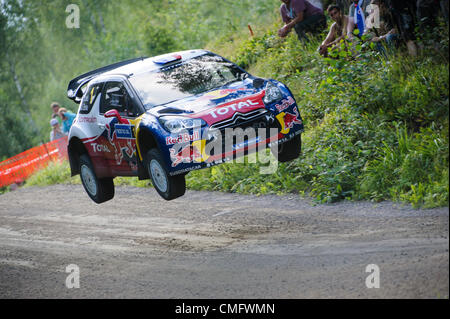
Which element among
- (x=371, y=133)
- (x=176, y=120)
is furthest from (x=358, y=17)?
(x=176, y=120)

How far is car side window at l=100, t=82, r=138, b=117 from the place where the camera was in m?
7.21

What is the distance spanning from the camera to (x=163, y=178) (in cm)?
653

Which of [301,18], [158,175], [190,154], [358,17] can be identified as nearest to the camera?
[190,154]

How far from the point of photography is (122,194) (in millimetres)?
12133

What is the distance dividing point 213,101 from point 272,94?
2.39ft

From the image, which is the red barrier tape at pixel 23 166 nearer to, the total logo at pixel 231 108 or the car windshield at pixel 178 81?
the car windshield at pixel 178 81

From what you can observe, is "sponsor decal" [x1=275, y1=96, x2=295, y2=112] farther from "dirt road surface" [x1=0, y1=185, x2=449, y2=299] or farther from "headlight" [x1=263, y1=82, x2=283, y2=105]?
"dirt road surface" [x1=0, y1=185, x2=449, y2=299]

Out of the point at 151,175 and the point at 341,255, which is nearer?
the point at 341,255

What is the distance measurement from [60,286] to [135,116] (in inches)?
87.6

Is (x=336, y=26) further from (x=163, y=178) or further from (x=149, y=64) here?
(x=163, y=178)

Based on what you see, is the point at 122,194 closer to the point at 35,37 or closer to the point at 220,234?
the point at 220,234

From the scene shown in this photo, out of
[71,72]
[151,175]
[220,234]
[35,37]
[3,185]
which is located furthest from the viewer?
[71,72]

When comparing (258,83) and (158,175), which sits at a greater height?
(258,83)
